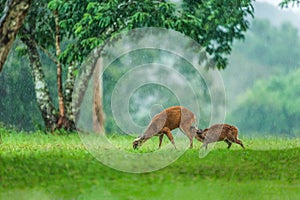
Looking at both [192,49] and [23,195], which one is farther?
[192,49]

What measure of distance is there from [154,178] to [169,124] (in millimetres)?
3714

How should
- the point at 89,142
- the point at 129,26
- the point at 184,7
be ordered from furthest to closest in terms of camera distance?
the point at 184,7 → the point at 129,26 → the point at 89,142

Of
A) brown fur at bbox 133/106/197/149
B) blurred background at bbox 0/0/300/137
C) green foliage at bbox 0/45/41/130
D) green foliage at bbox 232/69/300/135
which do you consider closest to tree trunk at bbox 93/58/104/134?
blurred background at bbox 0/0/300/137

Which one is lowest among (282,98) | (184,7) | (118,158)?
(118,158)

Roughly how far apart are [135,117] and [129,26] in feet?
10.6

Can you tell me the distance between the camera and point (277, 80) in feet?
198

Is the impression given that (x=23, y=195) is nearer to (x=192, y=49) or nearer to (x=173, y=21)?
(x=173, y=21)

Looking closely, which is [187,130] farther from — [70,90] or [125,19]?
[70,90]

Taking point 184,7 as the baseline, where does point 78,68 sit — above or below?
below

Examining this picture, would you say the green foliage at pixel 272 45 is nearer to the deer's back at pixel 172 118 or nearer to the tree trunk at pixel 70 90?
the tree trunk at pixel 70 90

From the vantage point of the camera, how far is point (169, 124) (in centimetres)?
1695

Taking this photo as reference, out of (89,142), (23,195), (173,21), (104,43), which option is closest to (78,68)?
(104,43)

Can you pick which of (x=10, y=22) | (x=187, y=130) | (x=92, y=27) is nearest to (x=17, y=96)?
(x=92, y=27)

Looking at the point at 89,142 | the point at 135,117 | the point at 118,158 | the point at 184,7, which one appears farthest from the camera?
the point at 184,7
